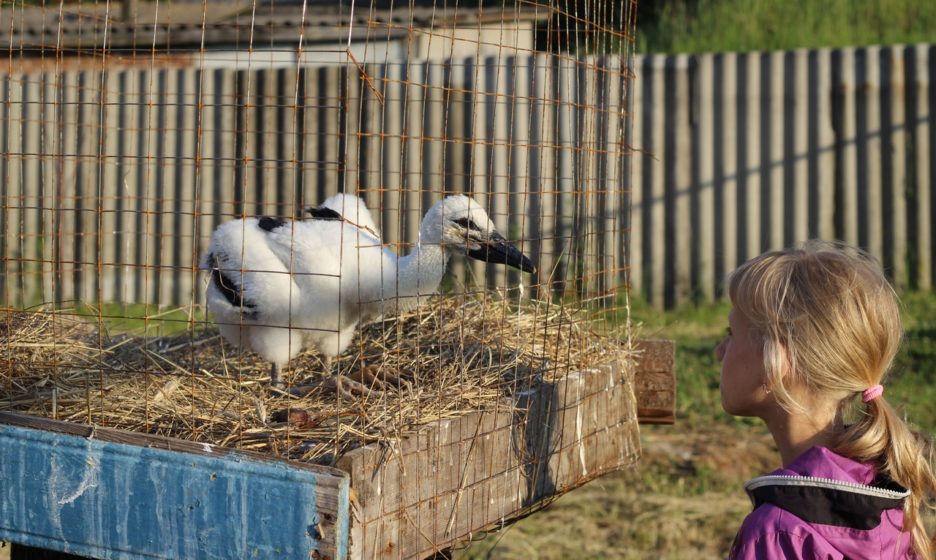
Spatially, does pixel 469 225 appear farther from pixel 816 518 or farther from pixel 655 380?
pixel 816 518

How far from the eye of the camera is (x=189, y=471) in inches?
109

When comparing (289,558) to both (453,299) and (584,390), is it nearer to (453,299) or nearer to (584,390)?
(584,390)

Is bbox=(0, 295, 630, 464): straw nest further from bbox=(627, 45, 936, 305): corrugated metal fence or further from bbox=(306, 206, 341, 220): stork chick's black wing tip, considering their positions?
bbox=(627, 45, 936, 305): corrugated metal fence

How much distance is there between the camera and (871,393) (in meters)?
2.52

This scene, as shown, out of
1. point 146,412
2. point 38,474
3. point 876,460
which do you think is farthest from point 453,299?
point 876,460

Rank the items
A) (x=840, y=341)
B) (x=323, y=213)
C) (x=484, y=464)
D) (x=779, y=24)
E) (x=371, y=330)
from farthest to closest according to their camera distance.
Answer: (x=779, y=24)
(x=371, y=330)
(x=323, y=213)
(x=484, y=464)
(x=840, y=341)

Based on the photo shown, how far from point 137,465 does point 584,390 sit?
1.59 metres

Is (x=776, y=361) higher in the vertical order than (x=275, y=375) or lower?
higher

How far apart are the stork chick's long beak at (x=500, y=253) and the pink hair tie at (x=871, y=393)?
6.75 ft

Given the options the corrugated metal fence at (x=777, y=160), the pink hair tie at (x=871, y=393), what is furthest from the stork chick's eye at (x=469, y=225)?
the corrugated metal fence at (x=777, y=160)

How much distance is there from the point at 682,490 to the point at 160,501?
405 centimetres

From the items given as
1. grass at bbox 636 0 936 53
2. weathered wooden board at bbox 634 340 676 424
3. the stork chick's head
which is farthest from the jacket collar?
grass at bbox 636 0 936 53

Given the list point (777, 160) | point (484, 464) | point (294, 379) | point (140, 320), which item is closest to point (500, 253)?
point (294, 379)

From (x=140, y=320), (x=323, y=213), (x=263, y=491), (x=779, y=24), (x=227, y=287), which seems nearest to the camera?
(x=263, y=491)
